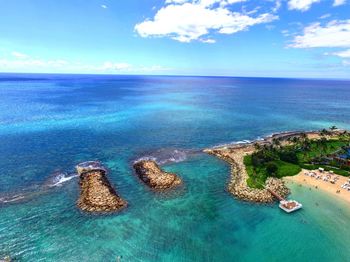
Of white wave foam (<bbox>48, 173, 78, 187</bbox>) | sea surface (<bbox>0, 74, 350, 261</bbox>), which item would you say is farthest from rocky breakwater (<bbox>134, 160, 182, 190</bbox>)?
white wave foam (<bbox>48, 173, 78, 187</bbox>)

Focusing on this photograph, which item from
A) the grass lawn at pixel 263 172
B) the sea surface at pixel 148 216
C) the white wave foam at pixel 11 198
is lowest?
the sea surface at pixel 148 216

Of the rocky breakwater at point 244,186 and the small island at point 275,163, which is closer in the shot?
the rocky breakwater at point 244,186

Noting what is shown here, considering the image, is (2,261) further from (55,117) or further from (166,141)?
(55,117)

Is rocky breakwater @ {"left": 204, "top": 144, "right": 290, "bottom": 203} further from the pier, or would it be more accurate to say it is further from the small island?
the pier

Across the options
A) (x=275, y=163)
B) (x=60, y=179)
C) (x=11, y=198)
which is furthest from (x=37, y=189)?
(x=275, y=163)

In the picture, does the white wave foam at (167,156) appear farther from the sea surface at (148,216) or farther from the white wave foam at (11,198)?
the white wave foam at (11,198)

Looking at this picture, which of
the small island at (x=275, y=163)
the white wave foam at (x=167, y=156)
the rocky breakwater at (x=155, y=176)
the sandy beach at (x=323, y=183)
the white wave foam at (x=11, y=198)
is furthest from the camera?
the white wave foam at (x=167, y=156)

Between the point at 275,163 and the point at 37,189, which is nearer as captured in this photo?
the point at 37,189

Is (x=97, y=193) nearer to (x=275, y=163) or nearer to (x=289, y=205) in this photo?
(x=289, y=205)

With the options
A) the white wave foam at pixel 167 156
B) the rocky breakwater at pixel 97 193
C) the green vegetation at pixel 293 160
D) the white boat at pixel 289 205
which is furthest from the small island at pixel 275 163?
the rocky breakwater at pixel 97 193
